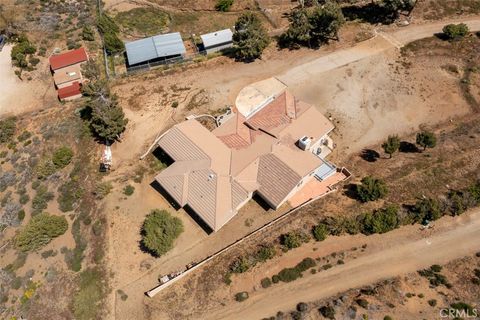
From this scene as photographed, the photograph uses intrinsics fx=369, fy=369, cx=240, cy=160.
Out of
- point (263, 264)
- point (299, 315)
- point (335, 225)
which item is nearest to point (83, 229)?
point (263, 264)

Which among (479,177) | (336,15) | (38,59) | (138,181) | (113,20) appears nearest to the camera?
(479,177)

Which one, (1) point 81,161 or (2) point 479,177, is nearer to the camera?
(2) point 479,177

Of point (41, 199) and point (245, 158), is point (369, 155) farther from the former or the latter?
point (41, 199)

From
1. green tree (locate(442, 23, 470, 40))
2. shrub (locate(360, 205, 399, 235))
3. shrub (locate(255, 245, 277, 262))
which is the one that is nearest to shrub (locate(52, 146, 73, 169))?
shrub (locate(255, 245, 277, 262))

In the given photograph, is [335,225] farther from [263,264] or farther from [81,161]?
[81,161]

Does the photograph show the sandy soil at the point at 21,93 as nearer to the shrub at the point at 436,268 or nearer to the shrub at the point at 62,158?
the shrub at the point at 62,158

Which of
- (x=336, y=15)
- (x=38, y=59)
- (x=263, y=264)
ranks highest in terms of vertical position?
(x=336, y=15)

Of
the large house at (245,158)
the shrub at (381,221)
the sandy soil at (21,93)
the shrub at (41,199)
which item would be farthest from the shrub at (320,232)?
the sandy soil at (21,93)
